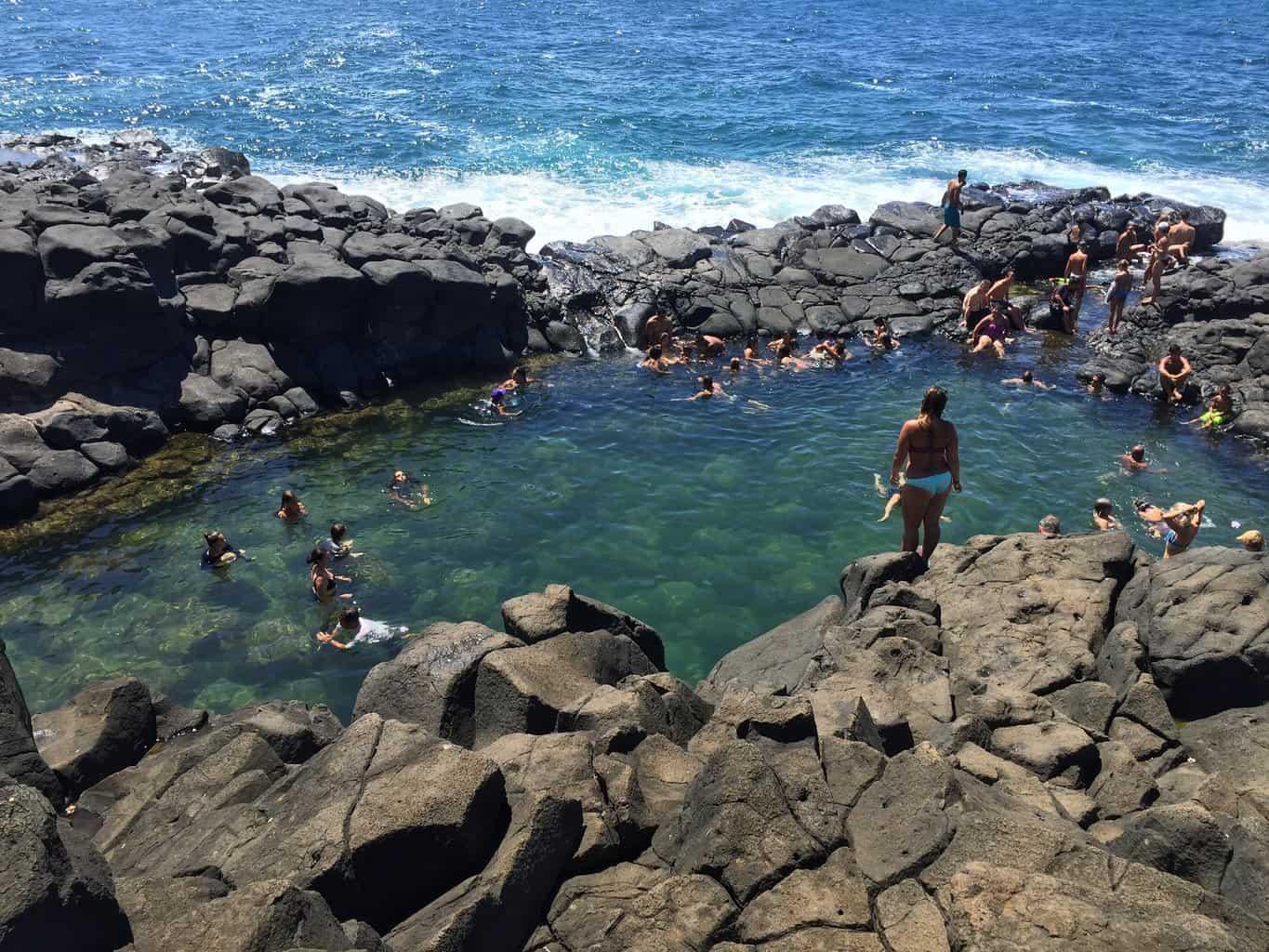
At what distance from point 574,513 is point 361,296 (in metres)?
9.85

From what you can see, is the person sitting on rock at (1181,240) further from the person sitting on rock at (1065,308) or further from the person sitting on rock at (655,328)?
the person sitting on rock at (655,328)

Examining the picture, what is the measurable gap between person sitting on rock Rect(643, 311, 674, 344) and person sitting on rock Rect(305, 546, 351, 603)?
45.5ft

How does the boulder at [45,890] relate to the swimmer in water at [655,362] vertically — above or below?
above

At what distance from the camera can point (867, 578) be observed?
14977 mm

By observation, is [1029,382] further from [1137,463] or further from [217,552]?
[217,552]

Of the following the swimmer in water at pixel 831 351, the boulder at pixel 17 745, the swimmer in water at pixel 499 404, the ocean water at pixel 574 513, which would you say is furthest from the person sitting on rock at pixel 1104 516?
the boulder at pixel 17 745

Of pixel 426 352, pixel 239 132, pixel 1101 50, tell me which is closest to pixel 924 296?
pixel 426 352

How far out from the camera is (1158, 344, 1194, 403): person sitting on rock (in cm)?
2481

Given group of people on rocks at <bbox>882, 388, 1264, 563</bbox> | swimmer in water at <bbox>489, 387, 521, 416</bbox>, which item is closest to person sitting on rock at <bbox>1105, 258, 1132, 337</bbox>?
group of people on rocks at <bbox>882, 388, 1264, 563</bbox>

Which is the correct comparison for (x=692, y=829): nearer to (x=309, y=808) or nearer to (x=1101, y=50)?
(x=309, y=808)

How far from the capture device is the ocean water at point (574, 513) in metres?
16.7

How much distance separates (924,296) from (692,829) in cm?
A: 2727

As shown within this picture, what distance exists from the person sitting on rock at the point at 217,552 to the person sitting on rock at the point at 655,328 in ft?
47.7

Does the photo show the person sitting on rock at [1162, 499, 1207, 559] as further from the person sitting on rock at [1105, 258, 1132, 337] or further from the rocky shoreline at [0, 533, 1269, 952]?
the person sitting on rock at [1105, 258, 1132, 337]
